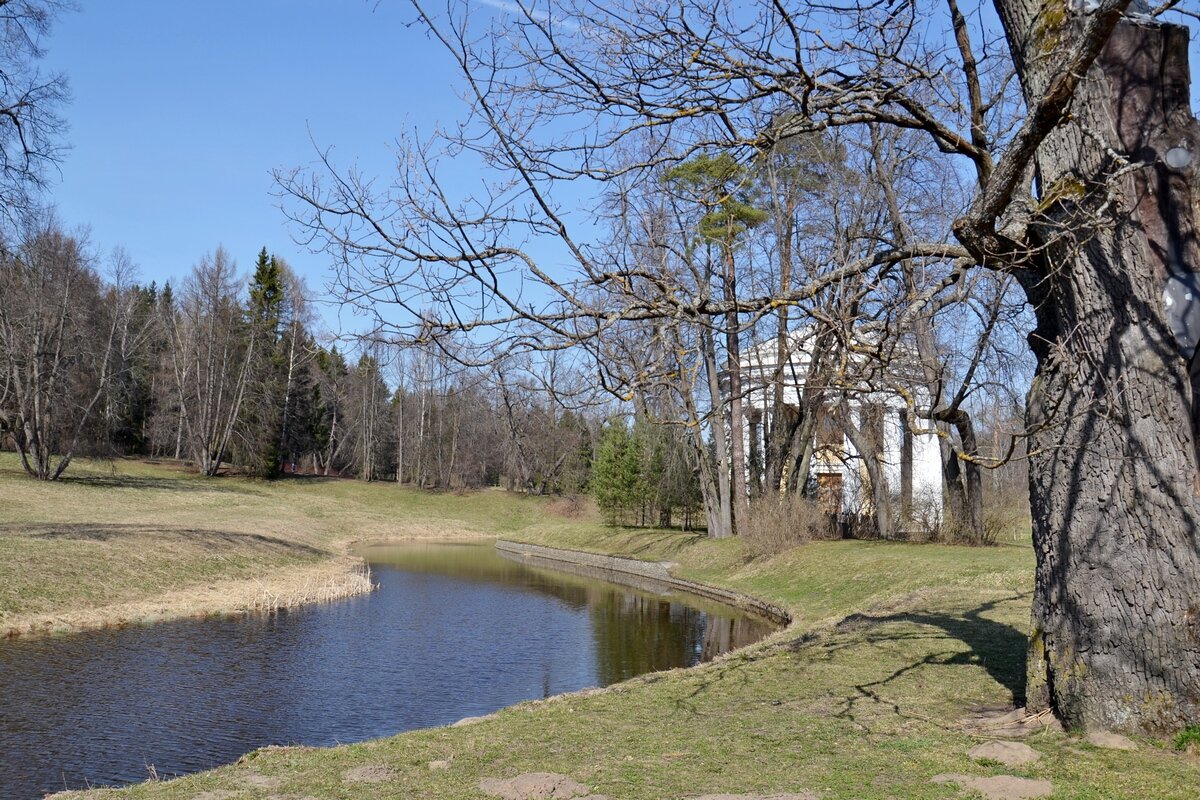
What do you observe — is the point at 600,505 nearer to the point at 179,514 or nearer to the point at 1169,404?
→ the point at 179,514

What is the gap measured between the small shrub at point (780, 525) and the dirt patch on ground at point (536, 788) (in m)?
18.2

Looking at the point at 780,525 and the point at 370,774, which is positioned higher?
the point at 780,525

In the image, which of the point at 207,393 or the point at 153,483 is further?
the point at 207,393

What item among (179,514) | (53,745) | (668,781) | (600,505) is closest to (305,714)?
(53,745)

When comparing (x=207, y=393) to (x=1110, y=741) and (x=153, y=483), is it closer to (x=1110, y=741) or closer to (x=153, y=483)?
(x=153, y=483)

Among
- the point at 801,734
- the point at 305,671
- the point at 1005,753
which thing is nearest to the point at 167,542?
the point at 305,671

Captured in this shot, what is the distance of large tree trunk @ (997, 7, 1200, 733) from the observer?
5523 mm

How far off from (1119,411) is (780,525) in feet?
59.6

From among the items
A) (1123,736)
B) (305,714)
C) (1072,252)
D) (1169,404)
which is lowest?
(305,714)

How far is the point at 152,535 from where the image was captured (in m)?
22.9

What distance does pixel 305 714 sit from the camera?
37.2 ft

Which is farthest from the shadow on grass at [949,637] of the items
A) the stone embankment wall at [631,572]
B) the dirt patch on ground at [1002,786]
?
the stone embankment wall at [631,572]

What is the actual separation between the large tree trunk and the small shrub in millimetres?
17214

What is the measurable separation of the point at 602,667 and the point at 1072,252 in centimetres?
1092
